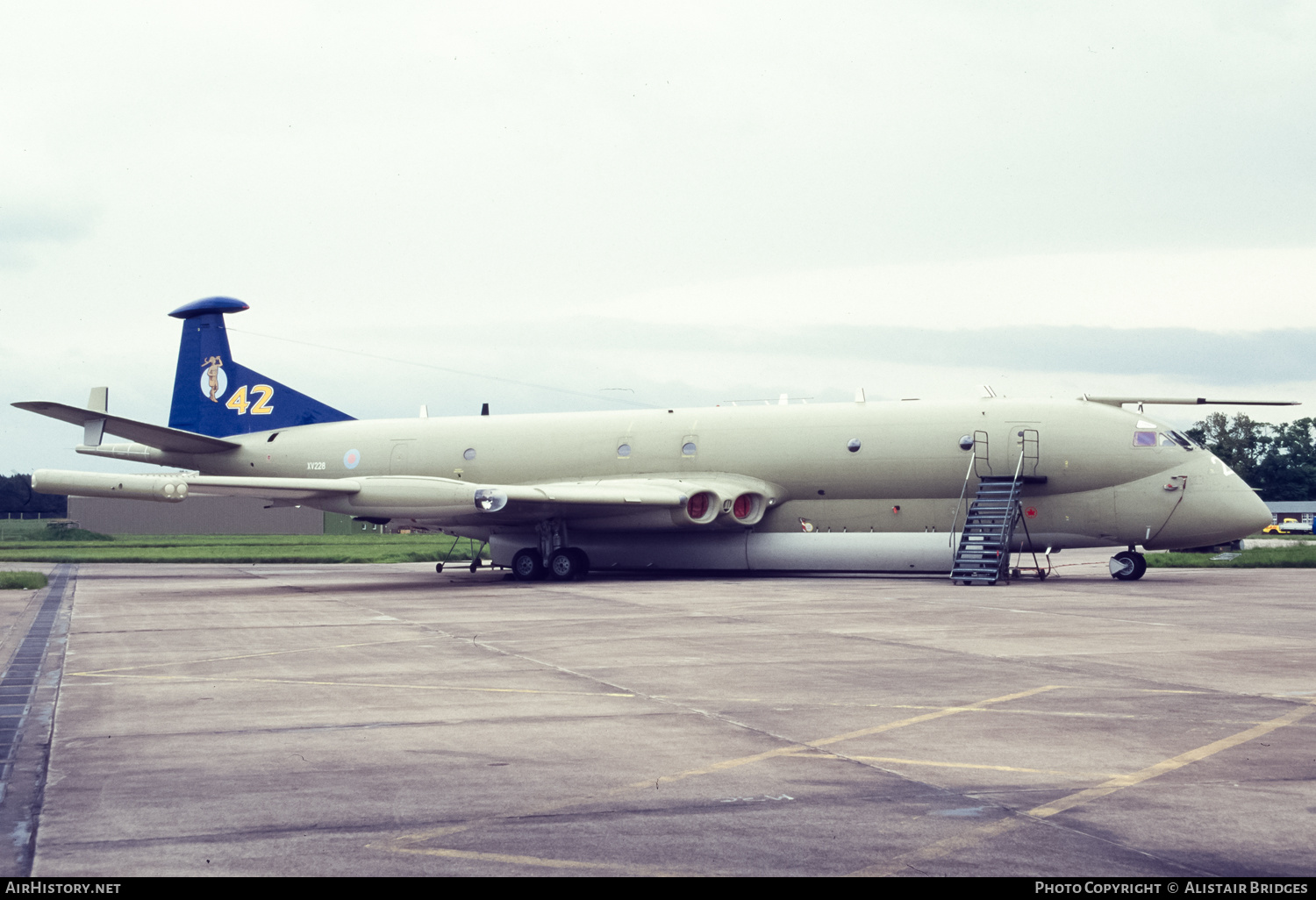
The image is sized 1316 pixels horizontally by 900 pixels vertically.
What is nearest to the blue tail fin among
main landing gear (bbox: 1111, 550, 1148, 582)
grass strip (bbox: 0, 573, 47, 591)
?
grass strip (bbox: 0, 573, 47, 591)

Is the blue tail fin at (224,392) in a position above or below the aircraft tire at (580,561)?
above

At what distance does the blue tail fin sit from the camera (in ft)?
98.9

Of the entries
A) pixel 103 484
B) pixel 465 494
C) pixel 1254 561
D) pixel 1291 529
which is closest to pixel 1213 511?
pixel 1254 561

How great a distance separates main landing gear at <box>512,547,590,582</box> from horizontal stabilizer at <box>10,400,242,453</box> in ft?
28.7

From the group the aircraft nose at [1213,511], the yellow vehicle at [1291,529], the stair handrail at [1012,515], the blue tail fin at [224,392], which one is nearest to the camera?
the aircraft nose at [1213,511]

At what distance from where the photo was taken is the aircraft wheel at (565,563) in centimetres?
2558

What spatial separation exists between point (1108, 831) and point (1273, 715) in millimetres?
3484

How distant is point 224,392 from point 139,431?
12.1 ft

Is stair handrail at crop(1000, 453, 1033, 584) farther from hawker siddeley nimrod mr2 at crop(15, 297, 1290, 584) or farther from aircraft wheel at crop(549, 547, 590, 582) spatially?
aircraft wheel at crop(549, 547, 590, 582)

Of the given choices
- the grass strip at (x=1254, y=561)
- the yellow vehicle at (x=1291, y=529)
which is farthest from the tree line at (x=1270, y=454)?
the grass strip at (x=1254, y=561)

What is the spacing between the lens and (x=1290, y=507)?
9281 centimetres

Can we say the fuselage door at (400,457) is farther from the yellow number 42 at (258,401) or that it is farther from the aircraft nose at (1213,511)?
the aircraft nose at (1213,511)
